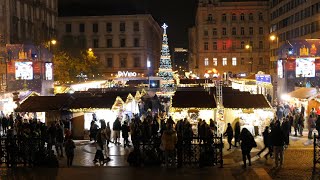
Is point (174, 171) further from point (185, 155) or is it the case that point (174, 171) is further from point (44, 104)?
point (44, 104)

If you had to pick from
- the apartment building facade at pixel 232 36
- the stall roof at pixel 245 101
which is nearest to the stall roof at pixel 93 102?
the stall roof at pixel 245 101

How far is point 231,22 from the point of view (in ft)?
317

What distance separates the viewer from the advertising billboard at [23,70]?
37.6 metres

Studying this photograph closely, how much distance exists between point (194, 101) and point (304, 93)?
9595 millimetres

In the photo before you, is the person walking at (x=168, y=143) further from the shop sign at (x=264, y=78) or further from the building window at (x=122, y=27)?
the building window at (x=122, y=27)

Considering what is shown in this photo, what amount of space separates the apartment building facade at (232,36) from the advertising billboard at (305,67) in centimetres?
6112

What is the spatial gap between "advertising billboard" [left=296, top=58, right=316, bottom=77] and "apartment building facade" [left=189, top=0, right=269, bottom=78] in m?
61.1

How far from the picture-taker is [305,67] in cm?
3512

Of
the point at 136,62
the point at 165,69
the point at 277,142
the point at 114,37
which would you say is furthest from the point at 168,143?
the point at 114,37

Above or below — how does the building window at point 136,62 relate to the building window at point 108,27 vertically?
below

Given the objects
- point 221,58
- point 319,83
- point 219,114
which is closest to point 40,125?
point 219,114

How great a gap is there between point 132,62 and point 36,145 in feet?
274

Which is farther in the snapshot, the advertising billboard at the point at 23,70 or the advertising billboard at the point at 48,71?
the advertising billboard at the point at 48,71

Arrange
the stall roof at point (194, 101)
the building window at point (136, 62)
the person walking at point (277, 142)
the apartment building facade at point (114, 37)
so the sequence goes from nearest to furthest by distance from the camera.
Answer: the person walking at point (277, 142)
the stall roof at point (194, 101)
the apartment building facade at point (114, 37)
the building window at point (136, 62)
